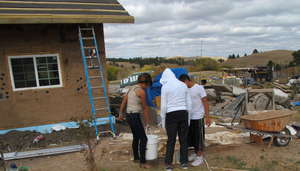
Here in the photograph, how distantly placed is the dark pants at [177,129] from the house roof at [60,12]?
372 cm

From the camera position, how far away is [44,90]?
7.10 metres

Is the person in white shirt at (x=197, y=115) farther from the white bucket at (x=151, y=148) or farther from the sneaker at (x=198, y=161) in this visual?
the white bucket at (x=151, y=148)

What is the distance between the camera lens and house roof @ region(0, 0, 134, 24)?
595 centimetres

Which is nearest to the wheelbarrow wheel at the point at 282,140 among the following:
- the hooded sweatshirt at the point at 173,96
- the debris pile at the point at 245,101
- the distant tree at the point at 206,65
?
the debris pile at the point at 245,101

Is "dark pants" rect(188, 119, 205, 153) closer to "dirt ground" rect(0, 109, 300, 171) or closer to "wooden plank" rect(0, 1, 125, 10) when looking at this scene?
"dirt ground" rect(0, 109, 300, 171)

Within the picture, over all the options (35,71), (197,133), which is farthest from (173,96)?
(35,71)

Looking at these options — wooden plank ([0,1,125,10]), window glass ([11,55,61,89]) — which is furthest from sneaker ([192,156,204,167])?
wooden plank ([0,1,125,10])

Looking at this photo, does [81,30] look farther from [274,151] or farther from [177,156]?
[274,151]

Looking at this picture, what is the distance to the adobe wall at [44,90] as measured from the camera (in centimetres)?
676

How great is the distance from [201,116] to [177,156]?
1.02 metres

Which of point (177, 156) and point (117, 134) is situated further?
point (117, 134)

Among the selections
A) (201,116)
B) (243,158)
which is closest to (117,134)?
(201,116)

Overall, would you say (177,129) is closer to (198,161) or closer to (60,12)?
(198,161)

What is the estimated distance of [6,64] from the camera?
6.73 metres
